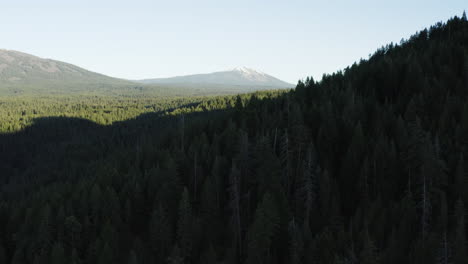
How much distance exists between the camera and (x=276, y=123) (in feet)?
251

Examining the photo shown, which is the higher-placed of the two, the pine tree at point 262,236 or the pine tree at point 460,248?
the pine tree at point 460,248

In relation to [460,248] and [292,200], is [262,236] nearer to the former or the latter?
[292,200]

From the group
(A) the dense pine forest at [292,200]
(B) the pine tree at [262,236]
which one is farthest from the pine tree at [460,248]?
(B) the pine tree at [262,236]

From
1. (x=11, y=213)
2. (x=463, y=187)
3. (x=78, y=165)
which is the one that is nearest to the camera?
(x=463, y=187)

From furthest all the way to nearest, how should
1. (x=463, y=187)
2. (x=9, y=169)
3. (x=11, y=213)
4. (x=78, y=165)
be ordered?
(x=9, y=169) < (x=78, y=165) < (x=11, y=213) < (x=463, y=187)

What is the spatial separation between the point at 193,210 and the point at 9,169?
145 m

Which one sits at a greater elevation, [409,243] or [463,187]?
[463,187]

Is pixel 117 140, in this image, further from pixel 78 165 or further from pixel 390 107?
pixel 390 107

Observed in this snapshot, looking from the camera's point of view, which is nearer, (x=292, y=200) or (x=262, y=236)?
(x=262, y=236)

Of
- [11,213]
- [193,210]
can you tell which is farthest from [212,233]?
[11,213]

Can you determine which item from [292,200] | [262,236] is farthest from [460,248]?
[292,200]

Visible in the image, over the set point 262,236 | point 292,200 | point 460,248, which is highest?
point 460,248

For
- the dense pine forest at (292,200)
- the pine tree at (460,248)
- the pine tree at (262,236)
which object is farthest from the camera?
the dense pine forest at (292,200)

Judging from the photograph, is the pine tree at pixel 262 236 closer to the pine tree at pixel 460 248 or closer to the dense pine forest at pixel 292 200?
the dense pine forest at pixel 292 200
